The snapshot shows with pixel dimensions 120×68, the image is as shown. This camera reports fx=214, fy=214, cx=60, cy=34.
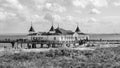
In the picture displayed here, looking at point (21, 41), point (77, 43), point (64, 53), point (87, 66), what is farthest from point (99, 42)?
→ point (87, 66)

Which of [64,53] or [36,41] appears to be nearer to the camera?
[64,53]

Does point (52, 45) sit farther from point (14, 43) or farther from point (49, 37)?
point (14, 43)

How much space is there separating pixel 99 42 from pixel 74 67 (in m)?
44.0

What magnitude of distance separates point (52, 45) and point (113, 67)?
39.7 metres

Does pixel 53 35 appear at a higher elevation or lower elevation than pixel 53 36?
higher

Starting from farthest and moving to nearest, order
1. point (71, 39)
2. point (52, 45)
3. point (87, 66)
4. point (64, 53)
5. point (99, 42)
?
point (71, 39) < point (99, 42) < point (52, 45) < point (64, 53) < point (87, 66)

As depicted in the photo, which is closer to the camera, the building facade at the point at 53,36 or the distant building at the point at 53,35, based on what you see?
the building facade at the point at 53,36

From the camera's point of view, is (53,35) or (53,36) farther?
(53,36)

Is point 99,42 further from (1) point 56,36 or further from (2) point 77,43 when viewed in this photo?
(1) point 56,36

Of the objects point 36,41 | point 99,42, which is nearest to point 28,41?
point 36,41

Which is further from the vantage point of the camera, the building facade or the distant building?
the distant building

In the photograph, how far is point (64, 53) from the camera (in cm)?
3406

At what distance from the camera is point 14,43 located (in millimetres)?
67125

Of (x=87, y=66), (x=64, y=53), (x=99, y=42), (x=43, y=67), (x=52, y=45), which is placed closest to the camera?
(x=43, y=67)
